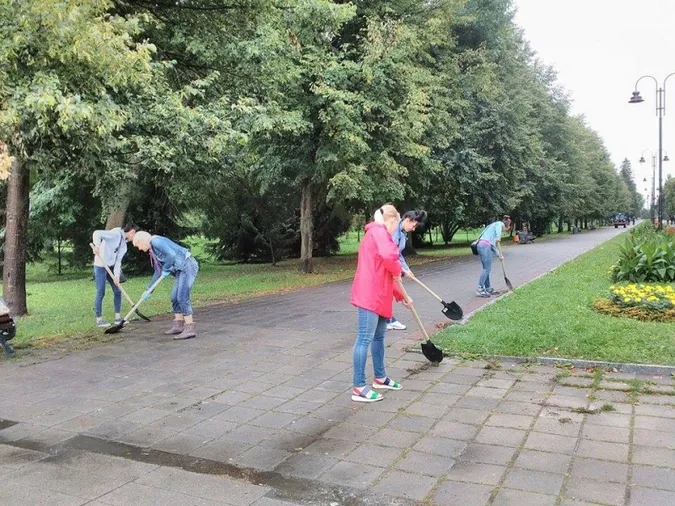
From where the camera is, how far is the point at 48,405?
17.1 ft

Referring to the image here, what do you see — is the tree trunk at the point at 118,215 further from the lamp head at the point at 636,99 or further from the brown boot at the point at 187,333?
the lamp head at the point at 636,99

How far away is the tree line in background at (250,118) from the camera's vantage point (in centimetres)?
687

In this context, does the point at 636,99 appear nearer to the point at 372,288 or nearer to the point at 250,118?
the point at 250,118

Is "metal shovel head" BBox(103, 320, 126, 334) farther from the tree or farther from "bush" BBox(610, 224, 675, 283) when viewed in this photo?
"bush" BBox(610, 224, 675, 283)

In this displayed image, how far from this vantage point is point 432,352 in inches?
248

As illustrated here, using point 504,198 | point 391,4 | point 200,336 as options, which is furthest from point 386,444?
point 504,198

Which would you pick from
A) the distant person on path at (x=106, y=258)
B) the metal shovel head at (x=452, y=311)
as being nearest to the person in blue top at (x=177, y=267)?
the distant person on path at (x=106, y=258)

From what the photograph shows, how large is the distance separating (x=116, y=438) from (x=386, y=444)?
197 cm

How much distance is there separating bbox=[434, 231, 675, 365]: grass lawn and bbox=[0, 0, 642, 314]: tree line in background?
4845mm

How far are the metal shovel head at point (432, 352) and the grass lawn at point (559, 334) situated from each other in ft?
1.65

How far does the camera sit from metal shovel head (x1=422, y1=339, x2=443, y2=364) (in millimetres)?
6309

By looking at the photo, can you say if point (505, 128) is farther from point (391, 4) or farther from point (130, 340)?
point (130, 340)

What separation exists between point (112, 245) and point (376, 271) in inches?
218

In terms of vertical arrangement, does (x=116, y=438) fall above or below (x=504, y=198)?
below
